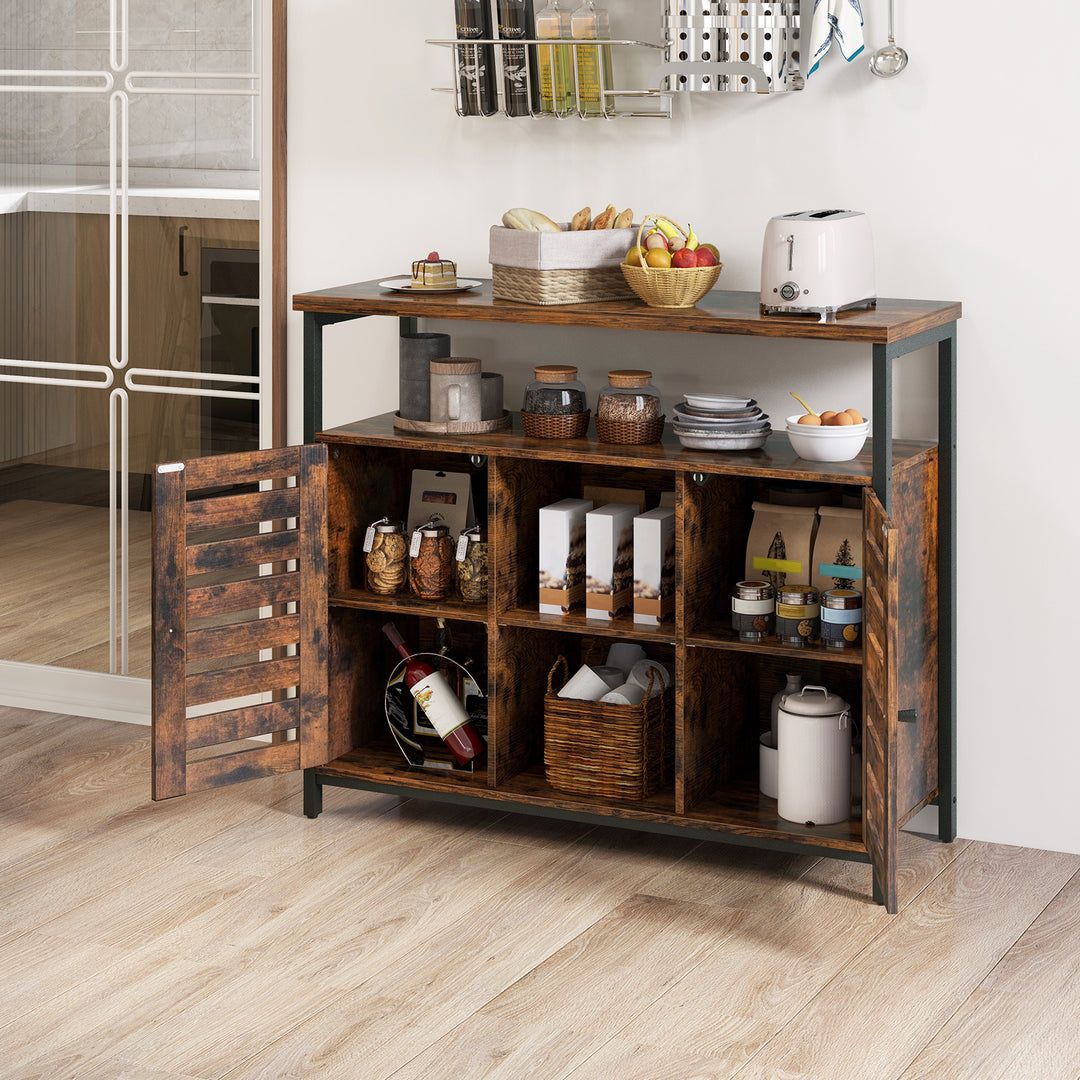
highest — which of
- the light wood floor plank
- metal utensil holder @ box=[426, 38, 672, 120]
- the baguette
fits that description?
metal utensil holder @ box=[426, 38, 672, 120]

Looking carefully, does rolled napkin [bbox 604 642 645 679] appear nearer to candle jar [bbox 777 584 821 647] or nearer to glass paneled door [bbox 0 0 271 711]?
candle jar [bbox 777 584 821 647]

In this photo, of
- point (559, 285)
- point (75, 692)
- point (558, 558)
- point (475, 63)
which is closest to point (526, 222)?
point (559, 285)

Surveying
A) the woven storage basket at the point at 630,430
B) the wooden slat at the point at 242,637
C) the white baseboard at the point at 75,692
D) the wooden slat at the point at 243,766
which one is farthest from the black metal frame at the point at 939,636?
the white baseboard at the point at 75,692

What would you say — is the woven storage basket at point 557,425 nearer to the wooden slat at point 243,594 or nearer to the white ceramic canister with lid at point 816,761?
the wooden slat at point 243,594

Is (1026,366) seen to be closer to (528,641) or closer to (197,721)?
(528,641)

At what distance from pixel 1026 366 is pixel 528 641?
1.14 m

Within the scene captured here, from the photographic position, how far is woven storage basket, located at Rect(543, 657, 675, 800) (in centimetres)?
311

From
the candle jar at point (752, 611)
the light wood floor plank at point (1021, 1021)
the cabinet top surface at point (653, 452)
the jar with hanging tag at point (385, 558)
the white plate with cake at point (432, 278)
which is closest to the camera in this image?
the light wood floor plank at point (1021, 1021)

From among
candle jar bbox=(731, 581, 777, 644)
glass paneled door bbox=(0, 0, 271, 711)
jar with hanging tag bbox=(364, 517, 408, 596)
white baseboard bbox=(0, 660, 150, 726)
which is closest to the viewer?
candle jar bbox=(731, 581, 777, 644)

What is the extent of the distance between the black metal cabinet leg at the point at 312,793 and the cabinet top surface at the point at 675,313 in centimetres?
98

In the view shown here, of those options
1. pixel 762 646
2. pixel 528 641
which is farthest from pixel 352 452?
pixel 762 646

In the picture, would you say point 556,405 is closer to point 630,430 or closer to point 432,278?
point 630,430

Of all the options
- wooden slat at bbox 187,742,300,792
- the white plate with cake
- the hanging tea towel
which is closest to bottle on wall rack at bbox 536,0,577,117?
the white plate with cake

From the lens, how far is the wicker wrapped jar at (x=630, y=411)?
3.05 metres
